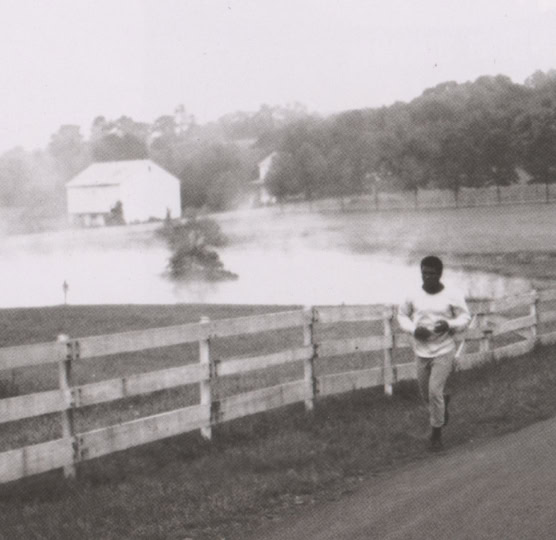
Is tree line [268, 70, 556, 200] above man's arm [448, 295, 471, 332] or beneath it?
above

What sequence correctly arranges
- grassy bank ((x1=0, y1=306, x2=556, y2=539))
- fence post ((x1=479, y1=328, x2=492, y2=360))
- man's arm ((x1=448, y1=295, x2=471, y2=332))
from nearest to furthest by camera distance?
grassy bank ((x1=0, y1=306, x2=556, y2=539))
man's arm ((x1=448, y1=295, x2=471, y2=332))
fence post ((x1=479, y1=328, x2=492, y2=360))

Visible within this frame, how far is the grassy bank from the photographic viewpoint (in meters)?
7.86

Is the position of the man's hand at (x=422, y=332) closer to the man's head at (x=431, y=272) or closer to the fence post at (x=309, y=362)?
the man's head at (x=431, y=272)

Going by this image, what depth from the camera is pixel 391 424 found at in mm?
12273

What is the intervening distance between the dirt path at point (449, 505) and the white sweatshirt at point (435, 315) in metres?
1.14

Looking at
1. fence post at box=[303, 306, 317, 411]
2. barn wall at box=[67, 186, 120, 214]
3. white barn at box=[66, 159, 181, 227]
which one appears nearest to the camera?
fence post at box=[303, 306, 317, 411]

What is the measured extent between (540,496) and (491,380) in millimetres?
8201

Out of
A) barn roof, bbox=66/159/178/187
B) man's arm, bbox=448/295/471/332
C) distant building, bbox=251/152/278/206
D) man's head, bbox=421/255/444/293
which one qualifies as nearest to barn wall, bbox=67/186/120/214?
barn roof, bbox=66/159/178/187

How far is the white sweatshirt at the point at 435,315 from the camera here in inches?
420

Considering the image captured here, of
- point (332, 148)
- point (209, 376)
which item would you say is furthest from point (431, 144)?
point (209, 376)

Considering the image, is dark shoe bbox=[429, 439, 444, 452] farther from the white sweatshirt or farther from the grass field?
the white sweatshirt

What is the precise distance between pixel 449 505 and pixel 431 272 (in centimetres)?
313

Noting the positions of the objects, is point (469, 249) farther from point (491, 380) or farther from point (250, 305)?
point (491, 380)

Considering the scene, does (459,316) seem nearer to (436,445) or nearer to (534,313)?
(436,445)
